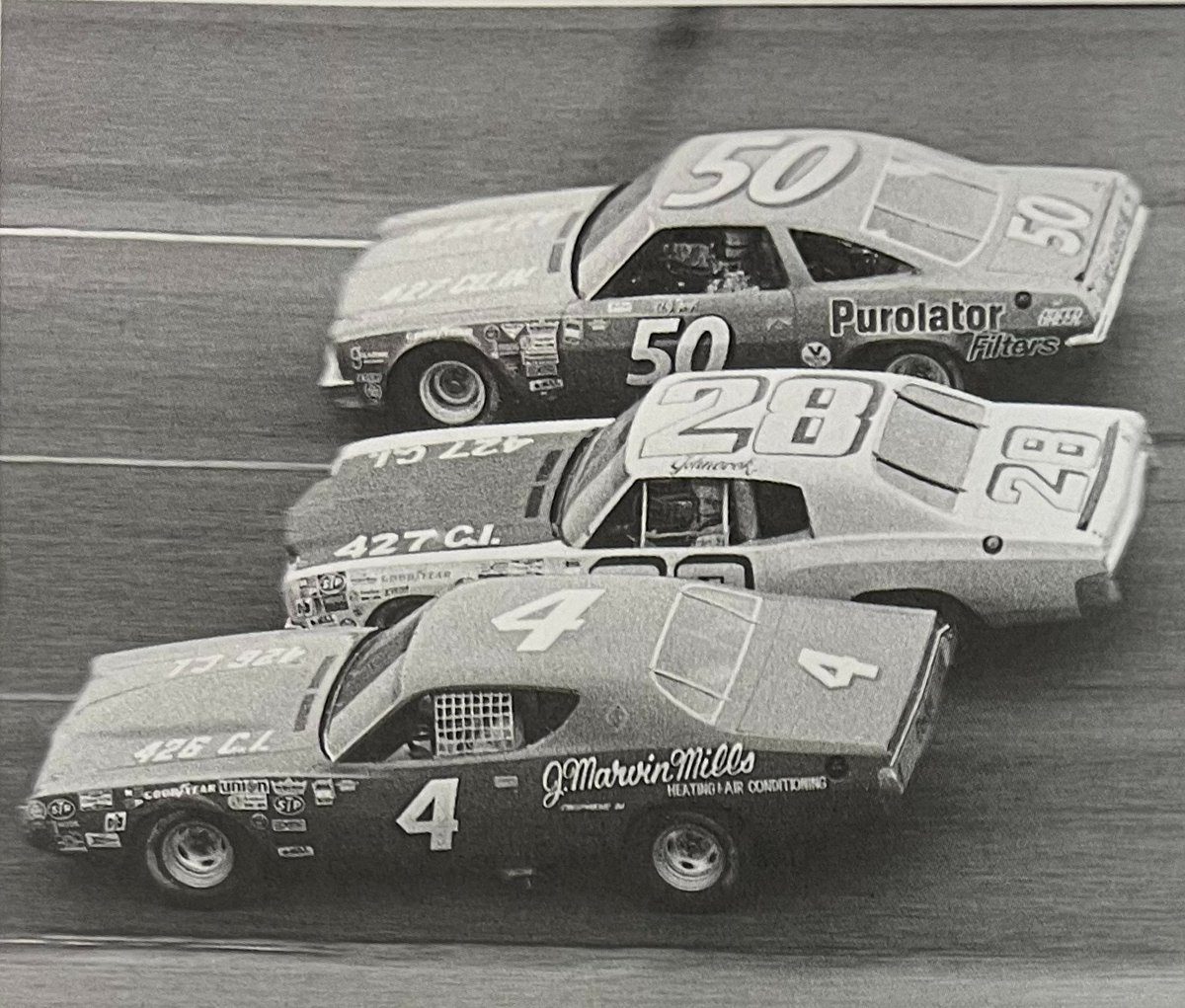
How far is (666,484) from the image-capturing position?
4086 mm

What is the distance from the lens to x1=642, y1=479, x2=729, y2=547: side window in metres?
4.05

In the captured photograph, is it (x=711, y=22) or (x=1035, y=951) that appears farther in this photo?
(x=711, y=22)

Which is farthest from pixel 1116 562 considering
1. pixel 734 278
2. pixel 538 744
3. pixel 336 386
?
pixel 336 386

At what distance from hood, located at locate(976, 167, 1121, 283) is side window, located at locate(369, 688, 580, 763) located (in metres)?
1.68

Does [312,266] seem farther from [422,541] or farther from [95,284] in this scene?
[422,541]

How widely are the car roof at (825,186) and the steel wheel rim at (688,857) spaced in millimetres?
1630

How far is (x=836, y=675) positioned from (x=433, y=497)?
45.8 inches

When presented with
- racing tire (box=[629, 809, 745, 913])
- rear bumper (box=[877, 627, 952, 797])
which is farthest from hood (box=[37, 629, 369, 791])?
rear bumper (box=[877, 627, 952, 797])

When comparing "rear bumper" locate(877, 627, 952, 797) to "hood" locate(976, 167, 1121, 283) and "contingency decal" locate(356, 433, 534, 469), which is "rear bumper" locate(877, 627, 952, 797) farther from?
"contingency decal" locate(356, 433, 534, 469)

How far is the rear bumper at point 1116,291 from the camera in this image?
4.27 metres

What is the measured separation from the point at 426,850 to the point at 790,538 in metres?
1.18

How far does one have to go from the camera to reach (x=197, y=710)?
410cm

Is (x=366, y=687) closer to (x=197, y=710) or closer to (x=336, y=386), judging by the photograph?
(x=197, y=710)

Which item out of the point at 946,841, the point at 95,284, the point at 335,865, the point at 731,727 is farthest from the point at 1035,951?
the point at 95,284
